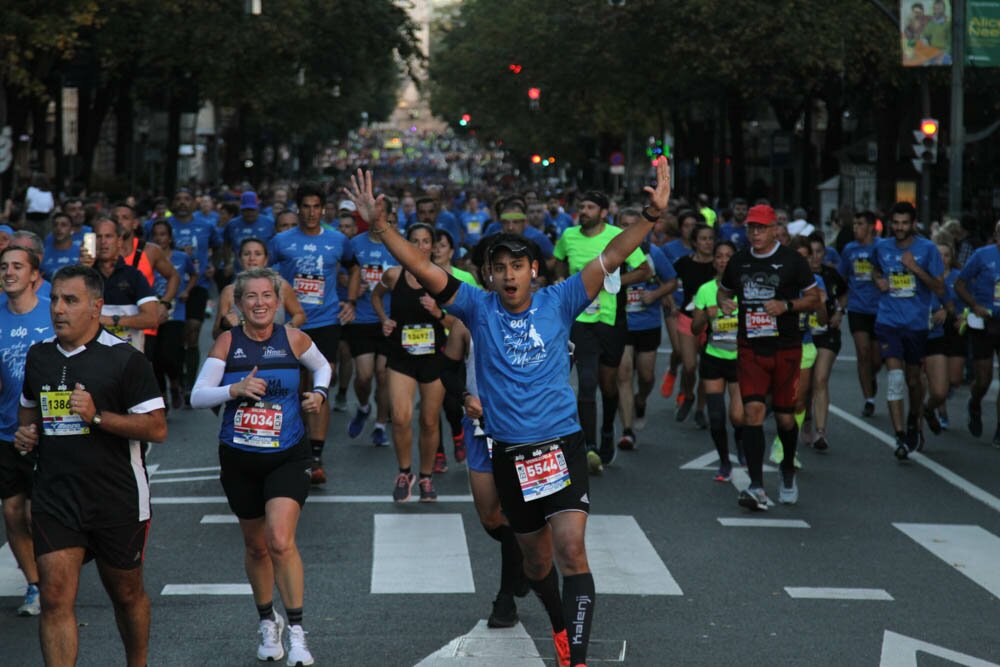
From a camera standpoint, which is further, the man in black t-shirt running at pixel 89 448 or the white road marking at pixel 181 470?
the white road marking at pixel 181 470

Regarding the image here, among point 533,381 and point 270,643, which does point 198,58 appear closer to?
point 270,643

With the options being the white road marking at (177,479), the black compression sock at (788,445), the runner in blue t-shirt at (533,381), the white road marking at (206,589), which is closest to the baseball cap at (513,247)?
the runner in blue t-shirt at (533,381)

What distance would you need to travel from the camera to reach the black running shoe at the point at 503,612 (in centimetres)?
823

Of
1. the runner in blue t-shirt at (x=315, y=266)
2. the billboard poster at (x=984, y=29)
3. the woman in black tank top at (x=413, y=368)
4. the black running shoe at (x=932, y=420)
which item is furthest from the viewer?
the billboard poster at (x=984, y=29)

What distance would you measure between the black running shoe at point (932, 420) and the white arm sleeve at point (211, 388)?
856 centimetres

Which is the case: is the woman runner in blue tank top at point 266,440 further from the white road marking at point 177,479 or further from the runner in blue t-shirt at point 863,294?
the runner in blue t-shirt at point 863,294

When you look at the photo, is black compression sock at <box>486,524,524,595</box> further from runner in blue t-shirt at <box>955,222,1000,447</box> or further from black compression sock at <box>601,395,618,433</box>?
runner in blue t-shirt at <box>955,222,1000,447</box>

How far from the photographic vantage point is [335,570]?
955 centimetres

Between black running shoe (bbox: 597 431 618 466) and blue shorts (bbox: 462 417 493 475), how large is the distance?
5342 mm

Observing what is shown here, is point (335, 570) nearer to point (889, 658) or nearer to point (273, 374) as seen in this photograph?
point (273, 374)

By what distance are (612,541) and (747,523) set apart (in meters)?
1.15

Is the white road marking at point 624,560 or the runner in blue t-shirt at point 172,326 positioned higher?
the runner in blue t-shirt at point 172,326

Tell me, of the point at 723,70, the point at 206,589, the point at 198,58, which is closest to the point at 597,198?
the point at 206,589

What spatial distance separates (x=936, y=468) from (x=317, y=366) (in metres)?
7.01
